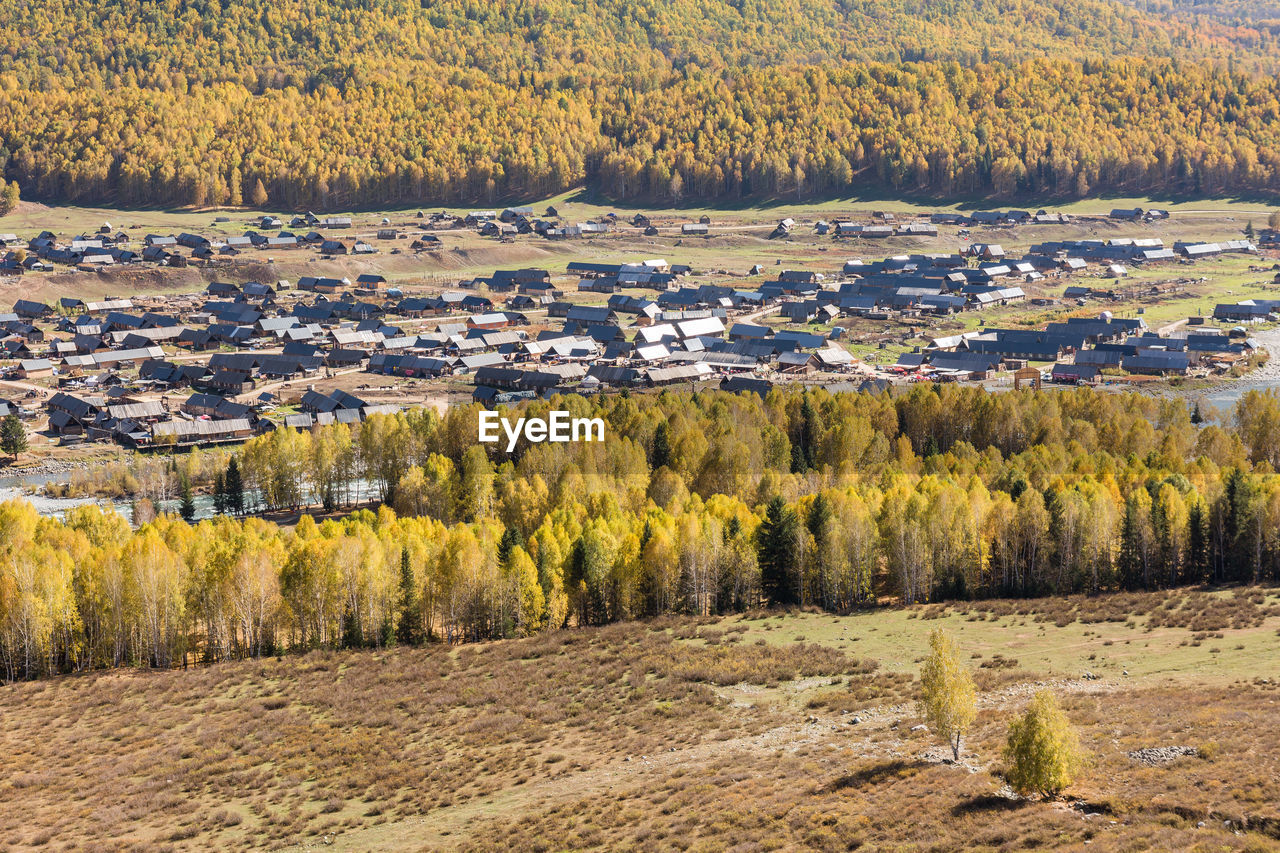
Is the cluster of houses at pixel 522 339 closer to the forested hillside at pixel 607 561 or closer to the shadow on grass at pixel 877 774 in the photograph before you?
the forested hillside at pixel 607 561

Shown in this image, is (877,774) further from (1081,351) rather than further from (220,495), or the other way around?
(1081,351)

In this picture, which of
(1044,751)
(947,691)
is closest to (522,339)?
(947,691)

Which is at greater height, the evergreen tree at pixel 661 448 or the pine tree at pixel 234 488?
the evergreen tree at pixel 661 448

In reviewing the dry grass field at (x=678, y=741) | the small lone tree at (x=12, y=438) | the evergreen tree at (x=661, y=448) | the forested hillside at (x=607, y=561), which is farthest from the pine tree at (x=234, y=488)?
the dry grass field at (x=678, y=741)

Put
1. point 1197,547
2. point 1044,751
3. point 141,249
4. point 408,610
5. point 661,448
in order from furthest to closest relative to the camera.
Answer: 1. point 141,249
2. point 661,448
3. point 1197,547
4. point 408,610
5. point 1044,751

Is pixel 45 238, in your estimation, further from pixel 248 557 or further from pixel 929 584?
pixel 929 584

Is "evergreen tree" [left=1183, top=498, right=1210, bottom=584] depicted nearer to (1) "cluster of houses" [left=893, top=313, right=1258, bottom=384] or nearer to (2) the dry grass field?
(2) the dry grass field
